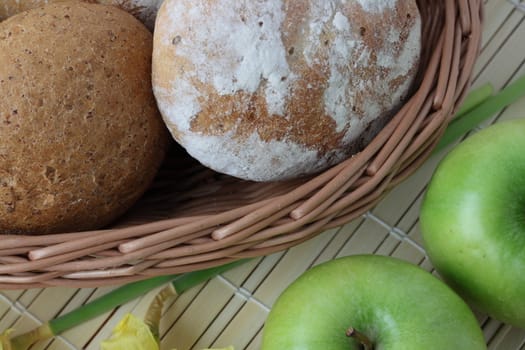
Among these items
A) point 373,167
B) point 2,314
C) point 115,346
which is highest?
point 373,167

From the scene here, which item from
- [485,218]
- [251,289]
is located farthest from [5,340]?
[485,218]

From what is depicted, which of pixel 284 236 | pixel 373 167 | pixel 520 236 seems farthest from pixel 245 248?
pixel 520 236

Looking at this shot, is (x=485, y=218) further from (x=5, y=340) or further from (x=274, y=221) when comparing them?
(x=5, y=340)

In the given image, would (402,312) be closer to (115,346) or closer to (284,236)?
(284,236)

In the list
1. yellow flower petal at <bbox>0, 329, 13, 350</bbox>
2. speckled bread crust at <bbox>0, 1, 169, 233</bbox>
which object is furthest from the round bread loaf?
yellow flower petal at <bbox>0, 329, 13, 350</bbox>

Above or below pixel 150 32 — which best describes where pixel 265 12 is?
above

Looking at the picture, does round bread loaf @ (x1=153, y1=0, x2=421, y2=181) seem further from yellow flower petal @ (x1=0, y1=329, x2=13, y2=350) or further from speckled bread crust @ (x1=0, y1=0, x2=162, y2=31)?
yellow flower petal @ (x1=0, y1=329, x2=13, y2=350)

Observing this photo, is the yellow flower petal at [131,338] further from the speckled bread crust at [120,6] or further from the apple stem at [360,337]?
the speckled bread crust at [120,6]
